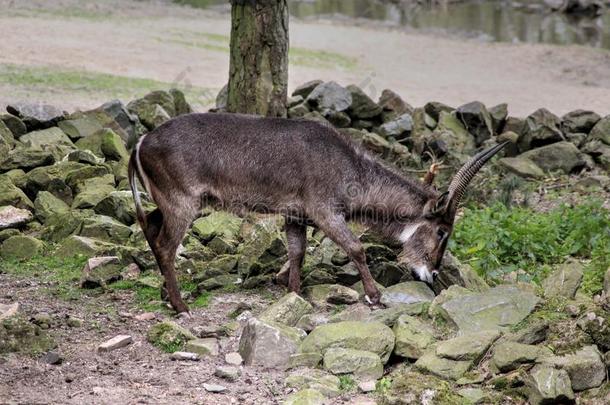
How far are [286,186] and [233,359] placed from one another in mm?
1798

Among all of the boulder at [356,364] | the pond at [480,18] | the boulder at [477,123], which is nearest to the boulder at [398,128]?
the boulder at [477,123]

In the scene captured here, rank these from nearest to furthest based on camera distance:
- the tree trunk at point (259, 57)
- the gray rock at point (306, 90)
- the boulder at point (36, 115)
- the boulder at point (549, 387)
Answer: the boulder at point (549, 387), the tree trunk at point (259, 57), the boulder at point (36, 115), the gray rock at point (306, 90)

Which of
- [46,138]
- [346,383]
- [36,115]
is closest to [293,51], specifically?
[36,115]

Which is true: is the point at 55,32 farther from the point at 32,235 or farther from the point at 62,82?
the point at 32,235

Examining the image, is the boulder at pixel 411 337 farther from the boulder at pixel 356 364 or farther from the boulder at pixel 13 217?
the boulder at pixel 13 217

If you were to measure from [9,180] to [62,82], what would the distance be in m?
5.76

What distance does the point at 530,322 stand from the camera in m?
6.86

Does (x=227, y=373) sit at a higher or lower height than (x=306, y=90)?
lower

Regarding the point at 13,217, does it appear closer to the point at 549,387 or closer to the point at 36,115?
the point at 36,115

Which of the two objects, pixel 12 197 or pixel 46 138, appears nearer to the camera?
pixel 12 197

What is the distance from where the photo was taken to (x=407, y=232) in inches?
329

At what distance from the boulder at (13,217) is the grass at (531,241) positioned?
401cm

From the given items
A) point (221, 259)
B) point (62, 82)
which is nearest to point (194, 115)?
point (221, 259)

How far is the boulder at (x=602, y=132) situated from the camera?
42.6 ft
